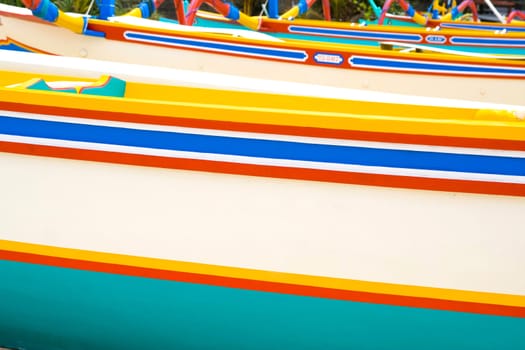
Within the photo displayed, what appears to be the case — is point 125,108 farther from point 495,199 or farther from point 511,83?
point 511,83

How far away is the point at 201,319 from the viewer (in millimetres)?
1841

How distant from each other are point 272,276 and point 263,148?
0.40 m

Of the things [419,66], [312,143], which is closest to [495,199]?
[312,143]

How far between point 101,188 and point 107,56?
2.61 m

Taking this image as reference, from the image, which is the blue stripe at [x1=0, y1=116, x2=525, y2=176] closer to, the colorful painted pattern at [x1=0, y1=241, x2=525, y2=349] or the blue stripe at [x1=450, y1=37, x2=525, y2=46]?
the colorful painted pattern at [x1=0, y1=241, x2=525, y2=349]

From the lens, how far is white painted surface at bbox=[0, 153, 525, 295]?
1.61 meters

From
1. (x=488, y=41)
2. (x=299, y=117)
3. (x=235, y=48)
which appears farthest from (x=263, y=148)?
Result: (x=488, y=41)

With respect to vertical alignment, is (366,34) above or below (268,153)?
below

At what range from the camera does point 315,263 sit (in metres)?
1.71

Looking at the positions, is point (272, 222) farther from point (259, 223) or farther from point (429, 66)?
point (429, 66)

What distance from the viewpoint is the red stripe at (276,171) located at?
5.08ft

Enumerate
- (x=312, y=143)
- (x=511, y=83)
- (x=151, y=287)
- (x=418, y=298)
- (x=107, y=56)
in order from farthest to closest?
(x=511, y=83) → (x=107, y=56) → (x=151, y=287) → (x=418, y=298) → (x=312, y=143)

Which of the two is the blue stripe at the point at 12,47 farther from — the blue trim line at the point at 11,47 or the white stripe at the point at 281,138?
the white stripe at the point at 281,138

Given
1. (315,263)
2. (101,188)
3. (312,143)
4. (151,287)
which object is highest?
(312,143)
